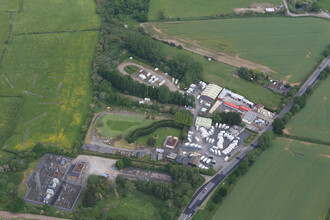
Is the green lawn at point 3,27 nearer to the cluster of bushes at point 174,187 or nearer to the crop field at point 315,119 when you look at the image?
the cluster of bushes at point 174,187

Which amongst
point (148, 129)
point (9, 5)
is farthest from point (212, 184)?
point (9, 5)

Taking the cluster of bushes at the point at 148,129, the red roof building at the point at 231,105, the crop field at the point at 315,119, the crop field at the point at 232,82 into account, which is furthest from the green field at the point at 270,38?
the cluster of bushes at the point at 148,129

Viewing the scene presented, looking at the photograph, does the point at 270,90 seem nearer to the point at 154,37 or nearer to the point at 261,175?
the point at 261,175

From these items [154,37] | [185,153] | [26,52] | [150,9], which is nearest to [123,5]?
[150,9]

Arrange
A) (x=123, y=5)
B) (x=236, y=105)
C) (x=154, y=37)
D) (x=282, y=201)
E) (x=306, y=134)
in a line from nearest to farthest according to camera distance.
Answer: (x=282, y=201) → (x=306, y=134) → (x=236, y=105) → (x=154, y=37) → (x=123, y=5)

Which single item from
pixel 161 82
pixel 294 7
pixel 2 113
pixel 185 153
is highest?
pixel 294 7

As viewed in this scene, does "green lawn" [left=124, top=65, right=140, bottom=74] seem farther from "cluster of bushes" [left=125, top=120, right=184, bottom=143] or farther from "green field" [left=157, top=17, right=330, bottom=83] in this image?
"green field" [left=157, top=17, right=330, bottom=83]

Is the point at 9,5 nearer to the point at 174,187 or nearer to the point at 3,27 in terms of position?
the point at 3,27
